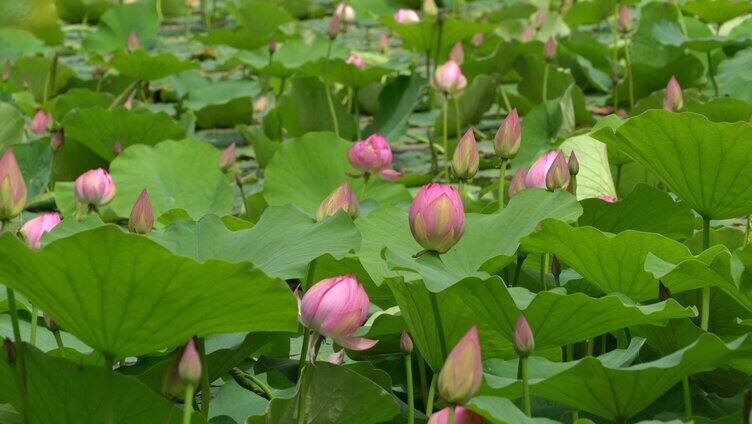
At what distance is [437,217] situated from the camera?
3.51ft

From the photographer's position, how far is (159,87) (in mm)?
3604

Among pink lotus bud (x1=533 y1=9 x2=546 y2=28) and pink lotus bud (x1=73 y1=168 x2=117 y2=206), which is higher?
pink lotus bud (x1=73 y1=168 x2=117 y2=206)

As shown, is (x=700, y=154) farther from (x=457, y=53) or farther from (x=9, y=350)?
(x=457, y=53)

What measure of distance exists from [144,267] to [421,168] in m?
1.73

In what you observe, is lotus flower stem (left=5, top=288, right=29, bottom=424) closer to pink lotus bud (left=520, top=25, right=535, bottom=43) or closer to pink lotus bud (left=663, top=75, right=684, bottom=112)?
pink lotus bud (left=663, top=75, right=684, bottom=112)

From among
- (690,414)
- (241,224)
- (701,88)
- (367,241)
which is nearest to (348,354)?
(367,241)

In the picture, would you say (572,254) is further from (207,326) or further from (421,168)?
(421,168)

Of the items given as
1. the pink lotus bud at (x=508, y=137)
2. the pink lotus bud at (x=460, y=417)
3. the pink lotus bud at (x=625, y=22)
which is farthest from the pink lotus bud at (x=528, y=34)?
the pink lotus bud at (x=460, y=417)

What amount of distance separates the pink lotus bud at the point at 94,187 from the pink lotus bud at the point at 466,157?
0.47 m

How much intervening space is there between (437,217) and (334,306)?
0.13m

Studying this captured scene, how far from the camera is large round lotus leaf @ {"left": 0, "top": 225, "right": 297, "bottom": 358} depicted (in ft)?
2.96

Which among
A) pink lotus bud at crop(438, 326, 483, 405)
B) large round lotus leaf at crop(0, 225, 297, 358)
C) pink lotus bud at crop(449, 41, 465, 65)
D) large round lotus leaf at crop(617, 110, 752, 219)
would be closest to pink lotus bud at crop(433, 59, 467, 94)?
pink lotus bud at crop(449, 41, 465, 65)

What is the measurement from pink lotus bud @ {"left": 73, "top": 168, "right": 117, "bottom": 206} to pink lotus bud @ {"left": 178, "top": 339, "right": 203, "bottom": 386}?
73 cm

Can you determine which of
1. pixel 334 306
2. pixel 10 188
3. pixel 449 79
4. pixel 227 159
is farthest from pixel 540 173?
pixel 449 79
